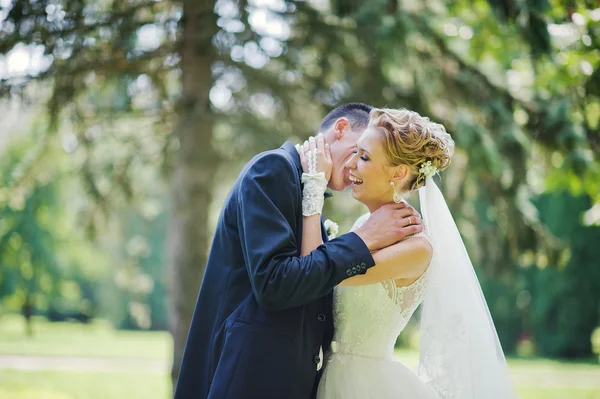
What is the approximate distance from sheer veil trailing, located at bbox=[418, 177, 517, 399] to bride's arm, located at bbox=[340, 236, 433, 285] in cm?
18

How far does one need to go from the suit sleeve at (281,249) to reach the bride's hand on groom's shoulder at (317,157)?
0.57 ft

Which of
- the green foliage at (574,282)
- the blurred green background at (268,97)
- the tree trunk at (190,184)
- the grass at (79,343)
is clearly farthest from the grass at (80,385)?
the green foliage at (574,282)

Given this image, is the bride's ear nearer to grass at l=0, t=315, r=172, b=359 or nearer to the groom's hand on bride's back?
the groom's hand on bride's back

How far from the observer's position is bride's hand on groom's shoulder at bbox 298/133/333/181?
307cm

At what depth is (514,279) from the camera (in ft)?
24.3

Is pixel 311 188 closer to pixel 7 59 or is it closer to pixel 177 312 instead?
pixel 177 312

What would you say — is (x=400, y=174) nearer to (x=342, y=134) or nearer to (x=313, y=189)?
(x=342, y=134)

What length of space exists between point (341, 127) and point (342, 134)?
1.6 inches

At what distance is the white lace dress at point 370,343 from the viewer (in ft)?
10.8

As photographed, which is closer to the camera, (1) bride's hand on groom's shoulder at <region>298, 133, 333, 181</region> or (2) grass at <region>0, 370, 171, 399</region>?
(1) bride's hand on groom's shoulder at <region>298, 133, 333, 181</region>

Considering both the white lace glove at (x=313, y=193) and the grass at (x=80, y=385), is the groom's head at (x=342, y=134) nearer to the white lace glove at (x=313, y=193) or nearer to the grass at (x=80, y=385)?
the white lace glove at (x=313, y=193)

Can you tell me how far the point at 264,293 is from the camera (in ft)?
8.68

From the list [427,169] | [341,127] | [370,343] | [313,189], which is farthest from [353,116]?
[370,343]

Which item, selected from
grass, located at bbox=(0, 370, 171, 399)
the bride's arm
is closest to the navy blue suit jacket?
the bride's arm
